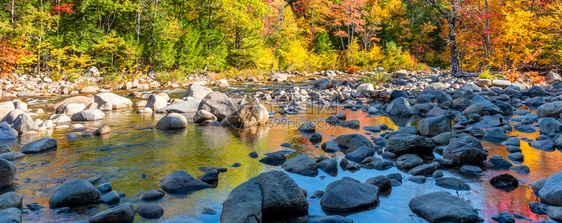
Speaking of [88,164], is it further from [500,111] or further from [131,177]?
[500,111]

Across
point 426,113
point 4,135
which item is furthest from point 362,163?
point 4,135

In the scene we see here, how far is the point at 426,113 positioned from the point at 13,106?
10663 mm

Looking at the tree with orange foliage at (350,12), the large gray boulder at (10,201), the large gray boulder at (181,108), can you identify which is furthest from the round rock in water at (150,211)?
the tree with orange foliage at (350,12)

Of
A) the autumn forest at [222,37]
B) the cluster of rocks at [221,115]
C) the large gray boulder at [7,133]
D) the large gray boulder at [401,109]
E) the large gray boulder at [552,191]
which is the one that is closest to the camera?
the large gray boulder at [552,191]

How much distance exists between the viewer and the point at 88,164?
4738 millimetres

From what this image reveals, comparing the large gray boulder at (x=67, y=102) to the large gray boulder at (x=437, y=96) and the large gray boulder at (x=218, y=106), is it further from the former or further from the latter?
the large gray boulder at (x=437, y=96)

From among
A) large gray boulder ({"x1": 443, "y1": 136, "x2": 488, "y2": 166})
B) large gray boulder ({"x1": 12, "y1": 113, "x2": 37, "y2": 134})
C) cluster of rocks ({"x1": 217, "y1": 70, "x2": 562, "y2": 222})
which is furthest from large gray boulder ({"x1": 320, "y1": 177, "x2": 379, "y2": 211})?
large gray boulder ({"x1": 12, "y1": 113, "x2": 37, "y2": 134})

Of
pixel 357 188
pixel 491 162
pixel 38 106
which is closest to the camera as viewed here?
pixel 357 188

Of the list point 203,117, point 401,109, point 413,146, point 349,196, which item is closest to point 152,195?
point 349,196

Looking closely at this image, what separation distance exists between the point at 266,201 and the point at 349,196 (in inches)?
32.6

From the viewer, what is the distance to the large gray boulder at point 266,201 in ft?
9.53

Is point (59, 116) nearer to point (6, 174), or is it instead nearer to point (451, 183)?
point (6, 174)

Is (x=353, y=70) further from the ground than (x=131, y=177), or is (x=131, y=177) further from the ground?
(x=353, y=70)

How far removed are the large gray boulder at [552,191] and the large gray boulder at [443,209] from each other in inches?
29.1
